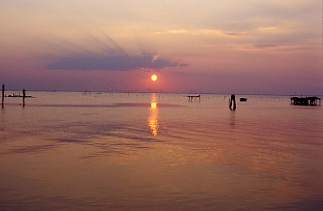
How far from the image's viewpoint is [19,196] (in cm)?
995

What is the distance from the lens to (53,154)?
16.1 metres

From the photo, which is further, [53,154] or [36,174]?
[53,154]

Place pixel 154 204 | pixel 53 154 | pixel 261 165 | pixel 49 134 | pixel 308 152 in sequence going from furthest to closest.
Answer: pixel 49 134, pixel 308 152, pixel 53 154, pixel 261 165, pixel 154 204

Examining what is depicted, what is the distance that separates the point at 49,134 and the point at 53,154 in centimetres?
798

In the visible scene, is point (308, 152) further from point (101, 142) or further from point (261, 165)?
point (101, 142)

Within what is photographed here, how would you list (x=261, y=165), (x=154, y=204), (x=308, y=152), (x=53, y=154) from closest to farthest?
(x=154, y=204) → (x=261, y=165) → (x=53, y=154) → (x=308, y=152)

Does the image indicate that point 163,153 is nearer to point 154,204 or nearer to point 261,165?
point 261,165

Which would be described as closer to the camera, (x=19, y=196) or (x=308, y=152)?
(x=19, y=196)

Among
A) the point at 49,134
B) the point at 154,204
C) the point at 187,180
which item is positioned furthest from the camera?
the point at 49,134

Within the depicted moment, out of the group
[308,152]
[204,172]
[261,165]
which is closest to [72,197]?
[204,172]

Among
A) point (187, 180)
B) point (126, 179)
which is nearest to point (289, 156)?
point (187, 180)

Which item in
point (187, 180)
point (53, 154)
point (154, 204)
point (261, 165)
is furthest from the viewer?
point (53, 154)

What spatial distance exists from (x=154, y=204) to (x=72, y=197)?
226cm

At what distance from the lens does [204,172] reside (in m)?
13.2
